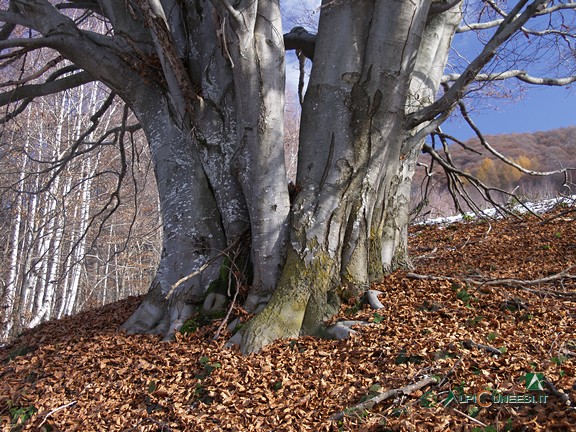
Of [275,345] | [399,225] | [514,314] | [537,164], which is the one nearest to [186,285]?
[275,345]

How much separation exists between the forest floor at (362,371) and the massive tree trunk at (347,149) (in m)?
0.27

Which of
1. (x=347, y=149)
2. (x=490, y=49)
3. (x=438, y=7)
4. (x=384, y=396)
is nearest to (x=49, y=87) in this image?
(x=347, y=149)

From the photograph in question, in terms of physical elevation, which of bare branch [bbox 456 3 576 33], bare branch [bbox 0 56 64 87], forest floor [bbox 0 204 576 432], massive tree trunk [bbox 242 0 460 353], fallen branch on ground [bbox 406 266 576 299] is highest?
bare branch [bbox 456 3 576 33]

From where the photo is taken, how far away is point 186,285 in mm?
3512

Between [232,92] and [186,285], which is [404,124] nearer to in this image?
[232,92]

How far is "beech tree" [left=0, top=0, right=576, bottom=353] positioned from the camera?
3.09 metres

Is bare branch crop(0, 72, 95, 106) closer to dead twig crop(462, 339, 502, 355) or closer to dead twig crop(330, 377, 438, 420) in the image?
dead twig crop(330, 377, 438, 420)

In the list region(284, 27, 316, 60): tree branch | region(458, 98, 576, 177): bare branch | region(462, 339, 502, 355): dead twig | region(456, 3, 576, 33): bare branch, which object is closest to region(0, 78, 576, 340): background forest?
region(458, 98, 576, 177): bare branch

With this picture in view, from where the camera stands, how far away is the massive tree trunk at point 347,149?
3.10m

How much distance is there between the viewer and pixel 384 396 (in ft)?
6.72

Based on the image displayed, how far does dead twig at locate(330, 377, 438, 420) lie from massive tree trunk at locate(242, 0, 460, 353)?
96 centimetres

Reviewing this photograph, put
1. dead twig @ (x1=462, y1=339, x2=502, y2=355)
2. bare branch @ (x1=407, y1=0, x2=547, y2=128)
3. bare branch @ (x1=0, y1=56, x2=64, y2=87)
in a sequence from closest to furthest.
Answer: dead twig @ (x1=462, y1=339, x2=502, y2=355), bare branch @ (x1=407, y1=0, x2=547, y2=128), bare branch @ (x1=0, y1=56, x2=64, y2=87)

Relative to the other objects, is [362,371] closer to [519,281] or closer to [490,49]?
[519,281]

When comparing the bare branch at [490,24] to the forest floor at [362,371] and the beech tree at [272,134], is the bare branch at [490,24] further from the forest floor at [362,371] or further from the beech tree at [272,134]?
the forest floor at [362,371]
